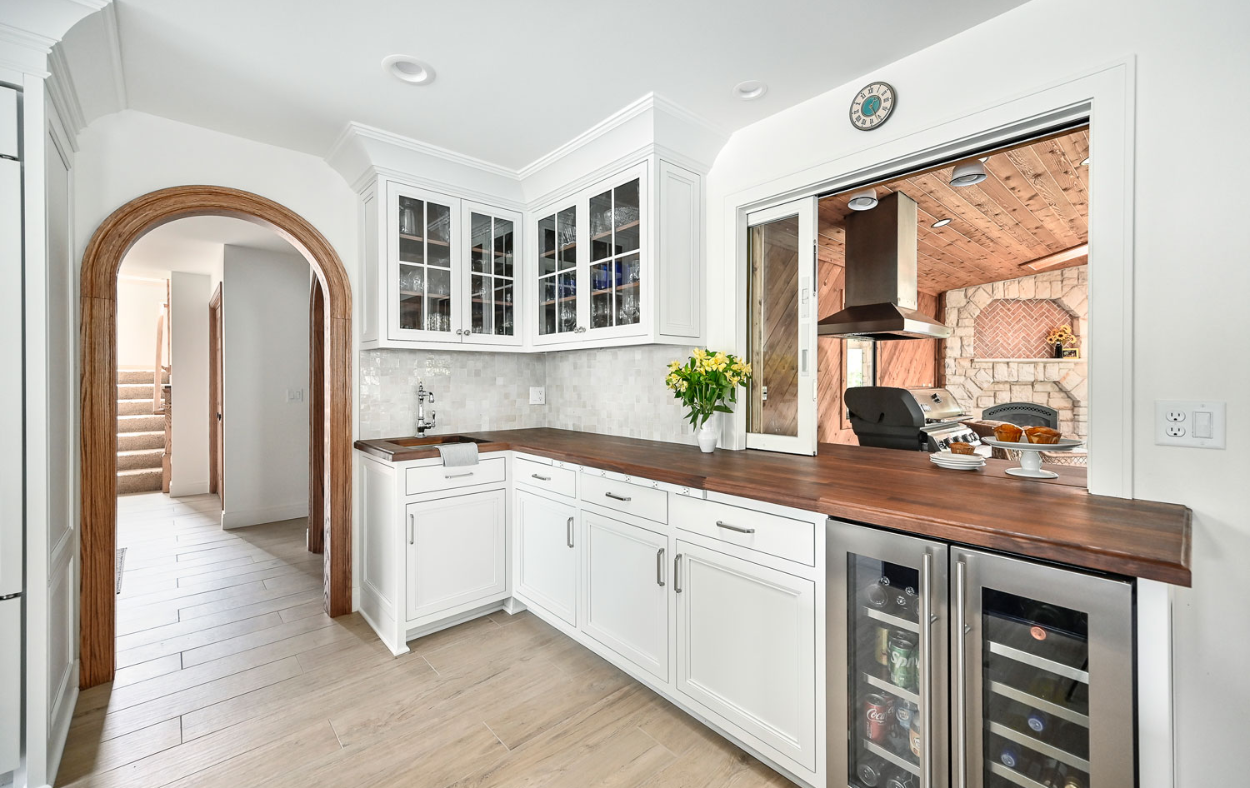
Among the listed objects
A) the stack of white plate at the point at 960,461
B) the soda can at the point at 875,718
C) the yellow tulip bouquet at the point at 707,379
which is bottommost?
the soda can at the point at 875,718

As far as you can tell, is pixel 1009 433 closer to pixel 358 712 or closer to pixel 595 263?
pixel 595 263

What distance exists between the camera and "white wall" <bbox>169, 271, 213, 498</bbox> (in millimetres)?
5859

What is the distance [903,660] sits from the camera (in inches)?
57.6

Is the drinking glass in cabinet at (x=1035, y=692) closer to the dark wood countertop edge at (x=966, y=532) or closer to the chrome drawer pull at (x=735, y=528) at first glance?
the dark wood countertop edge at (x=966, y=532)

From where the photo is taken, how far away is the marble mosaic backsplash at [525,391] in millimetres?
3006

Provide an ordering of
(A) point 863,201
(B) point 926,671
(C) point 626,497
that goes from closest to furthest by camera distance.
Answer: (B) point 926,671
(C) point 626,497
(A) point 863,201

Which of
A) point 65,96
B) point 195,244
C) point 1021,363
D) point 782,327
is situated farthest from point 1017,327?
point 195,244

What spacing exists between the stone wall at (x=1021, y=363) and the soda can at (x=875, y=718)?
20.8ft

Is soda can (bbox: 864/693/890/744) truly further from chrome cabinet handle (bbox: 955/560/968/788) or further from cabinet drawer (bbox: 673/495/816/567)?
cabinet drawer (bbox: 673/495/816/567)

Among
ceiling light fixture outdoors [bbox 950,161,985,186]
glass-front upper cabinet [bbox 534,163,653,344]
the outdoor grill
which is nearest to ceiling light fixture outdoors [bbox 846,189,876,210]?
ceiling light fixture outdoors [bbox 950,161,985,186]

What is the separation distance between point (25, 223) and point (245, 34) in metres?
0.92

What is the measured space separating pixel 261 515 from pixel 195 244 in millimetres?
2471

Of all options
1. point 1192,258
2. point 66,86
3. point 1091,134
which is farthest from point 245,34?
point 1192,258

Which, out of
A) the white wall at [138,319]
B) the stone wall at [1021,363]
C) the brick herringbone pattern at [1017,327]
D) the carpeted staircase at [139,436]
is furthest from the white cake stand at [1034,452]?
the white wall at [138,319]
